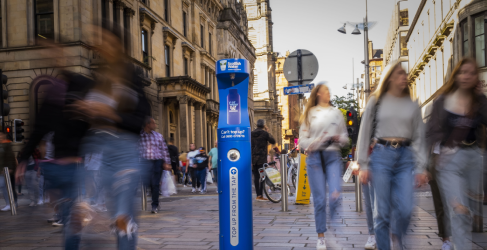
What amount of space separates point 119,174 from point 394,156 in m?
2.39

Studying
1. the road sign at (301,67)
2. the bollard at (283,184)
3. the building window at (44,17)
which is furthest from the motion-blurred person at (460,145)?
the building window at (44,17)

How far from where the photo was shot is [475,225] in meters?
6.59

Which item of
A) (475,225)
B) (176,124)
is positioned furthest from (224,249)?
(176,124)

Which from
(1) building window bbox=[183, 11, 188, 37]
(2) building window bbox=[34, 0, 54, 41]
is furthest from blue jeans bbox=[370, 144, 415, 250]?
(1) building window bbox=[183, 11, 188, 37]

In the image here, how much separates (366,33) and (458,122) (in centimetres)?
2590

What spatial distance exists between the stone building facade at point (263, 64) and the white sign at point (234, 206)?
64.9 metres

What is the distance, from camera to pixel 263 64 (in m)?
73.7

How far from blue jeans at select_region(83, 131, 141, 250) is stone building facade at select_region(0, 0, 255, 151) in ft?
2.55

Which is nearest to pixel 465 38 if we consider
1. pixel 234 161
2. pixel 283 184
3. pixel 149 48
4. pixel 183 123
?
pixel 283 184

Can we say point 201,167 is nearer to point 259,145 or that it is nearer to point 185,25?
point 259,145

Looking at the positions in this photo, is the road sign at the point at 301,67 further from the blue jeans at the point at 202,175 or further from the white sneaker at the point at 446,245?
the blue jeans at the point at 202,175

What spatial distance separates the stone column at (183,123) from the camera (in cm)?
3149

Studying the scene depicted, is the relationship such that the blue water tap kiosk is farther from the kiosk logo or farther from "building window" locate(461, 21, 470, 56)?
"building window" locate(461, 21, 470, 56)

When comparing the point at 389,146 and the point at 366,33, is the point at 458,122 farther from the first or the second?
the point at 366,33
